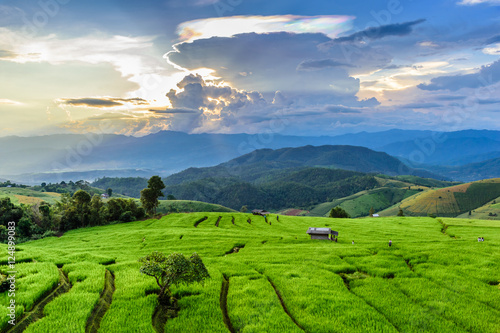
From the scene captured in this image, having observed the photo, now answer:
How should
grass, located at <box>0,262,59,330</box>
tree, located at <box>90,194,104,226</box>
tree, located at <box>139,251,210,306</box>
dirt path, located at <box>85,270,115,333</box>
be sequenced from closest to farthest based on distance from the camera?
dirt path, located at <box>85,270,115,333</box> → grass, located at <box>0,262,59,330</box> → tree, located at <box>139,251,210,306</box> → tree, located at <box>90,194,104,226</box>

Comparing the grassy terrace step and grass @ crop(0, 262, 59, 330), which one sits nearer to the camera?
the grassy terrace step

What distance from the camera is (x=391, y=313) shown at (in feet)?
62.3

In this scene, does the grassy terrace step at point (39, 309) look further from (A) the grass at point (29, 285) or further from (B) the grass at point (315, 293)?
(B) the grass at point (315, 293)

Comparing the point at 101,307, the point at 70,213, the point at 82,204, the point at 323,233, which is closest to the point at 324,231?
the point at 323,233

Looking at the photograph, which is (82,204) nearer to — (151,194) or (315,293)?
(151,194)

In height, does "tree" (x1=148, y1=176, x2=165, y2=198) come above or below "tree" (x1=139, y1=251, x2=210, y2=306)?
above

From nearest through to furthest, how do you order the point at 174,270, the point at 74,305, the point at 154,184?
1. the point at 74,305
2. the point at 174,270
3. the point at 154,184

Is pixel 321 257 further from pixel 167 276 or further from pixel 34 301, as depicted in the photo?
pixel 34 301

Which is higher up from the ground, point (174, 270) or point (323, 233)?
point (174, 270)

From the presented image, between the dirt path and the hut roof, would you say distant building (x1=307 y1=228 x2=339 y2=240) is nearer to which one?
the hut roof

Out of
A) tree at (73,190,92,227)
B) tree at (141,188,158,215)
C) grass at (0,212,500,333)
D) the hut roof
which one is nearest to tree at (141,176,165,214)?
tree at (141,188,158,215)

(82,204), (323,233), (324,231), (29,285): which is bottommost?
(323,233)

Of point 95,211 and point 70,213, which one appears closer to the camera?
point 70,213

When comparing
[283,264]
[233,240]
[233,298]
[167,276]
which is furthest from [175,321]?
[233,240]
